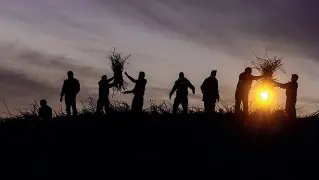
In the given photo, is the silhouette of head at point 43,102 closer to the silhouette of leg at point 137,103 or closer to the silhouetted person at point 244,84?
the silhouette of leg at point 137,103

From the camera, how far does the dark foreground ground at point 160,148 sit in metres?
23.7

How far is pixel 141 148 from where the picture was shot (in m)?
25.7

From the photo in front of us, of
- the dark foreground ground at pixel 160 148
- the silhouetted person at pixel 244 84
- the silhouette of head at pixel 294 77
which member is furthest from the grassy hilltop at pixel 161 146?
the silhouette of head at pixel 294 77

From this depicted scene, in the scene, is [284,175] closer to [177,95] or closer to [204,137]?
[204,137]

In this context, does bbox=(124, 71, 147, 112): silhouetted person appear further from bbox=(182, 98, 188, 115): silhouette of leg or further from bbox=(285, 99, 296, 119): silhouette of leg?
bbox=(285, 99, 296, 119): silhouette of leg

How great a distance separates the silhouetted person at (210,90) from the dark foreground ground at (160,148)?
90 cm

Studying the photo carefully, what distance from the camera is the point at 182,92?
82.7 feet

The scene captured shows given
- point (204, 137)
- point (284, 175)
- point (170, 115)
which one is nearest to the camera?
point (284, 175)

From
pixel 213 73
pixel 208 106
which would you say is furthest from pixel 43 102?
pixel 213 73

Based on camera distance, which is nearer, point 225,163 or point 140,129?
point 225,163

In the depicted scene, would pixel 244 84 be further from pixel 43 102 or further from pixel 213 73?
pixel 43 102

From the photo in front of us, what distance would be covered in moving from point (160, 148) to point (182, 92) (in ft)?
7.30

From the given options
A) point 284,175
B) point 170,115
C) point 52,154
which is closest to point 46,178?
point 52,154

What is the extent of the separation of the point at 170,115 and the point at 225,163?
151 inches
